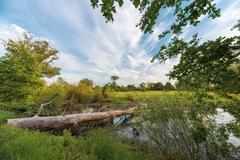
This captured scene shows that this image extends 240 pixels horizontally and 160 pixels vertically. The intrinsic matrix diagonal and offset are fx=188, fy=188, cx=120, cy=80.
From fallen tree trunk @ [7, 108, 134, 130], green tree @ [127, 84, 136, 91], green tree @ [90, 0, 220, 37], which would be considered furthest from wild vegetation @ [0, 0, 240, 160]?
green tree @ [127, 84, 136, 91]

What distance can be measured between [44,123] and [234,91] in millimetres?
7385

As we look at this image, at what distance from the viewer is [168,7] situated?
298 cm

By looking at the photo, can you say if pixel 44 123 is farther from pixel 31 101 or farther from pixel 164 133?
pixel 31 101

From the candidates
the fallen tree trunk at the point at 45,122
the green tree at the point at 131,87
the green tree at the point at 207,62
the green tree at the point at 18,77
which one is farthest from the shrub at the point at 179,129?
the green tree at the point at 131,87

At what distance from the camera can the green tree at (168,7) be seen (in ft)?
8.41

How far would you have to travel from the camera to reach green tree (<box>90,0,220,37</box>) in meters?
2.56

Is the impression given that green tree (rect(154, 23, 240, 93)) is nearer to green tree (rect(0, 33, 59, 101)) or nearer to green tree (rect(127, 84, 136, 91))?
green tree (rect(0, 33, 59, 101))

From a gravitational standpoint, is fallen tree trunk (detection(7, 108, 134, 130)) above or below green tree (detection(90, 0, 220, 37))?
below

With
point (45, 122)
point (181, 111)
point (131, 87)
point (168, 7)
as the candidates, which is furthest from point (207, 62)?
point (131, 87)

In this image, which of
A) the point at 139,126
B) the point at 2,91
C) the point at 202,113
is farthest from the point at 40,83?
the point at 202,113

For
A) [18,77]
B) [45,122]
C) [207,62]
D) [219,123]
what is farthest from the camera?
[18,77]

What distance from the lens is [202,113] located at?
4.34 metres

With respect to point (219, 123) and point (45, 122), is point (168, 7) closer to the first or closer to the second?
point (219, 123)

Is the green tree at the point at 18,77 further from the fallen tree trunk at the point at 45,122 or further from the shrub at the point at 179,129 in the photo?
the shrub at the point at 179,129
